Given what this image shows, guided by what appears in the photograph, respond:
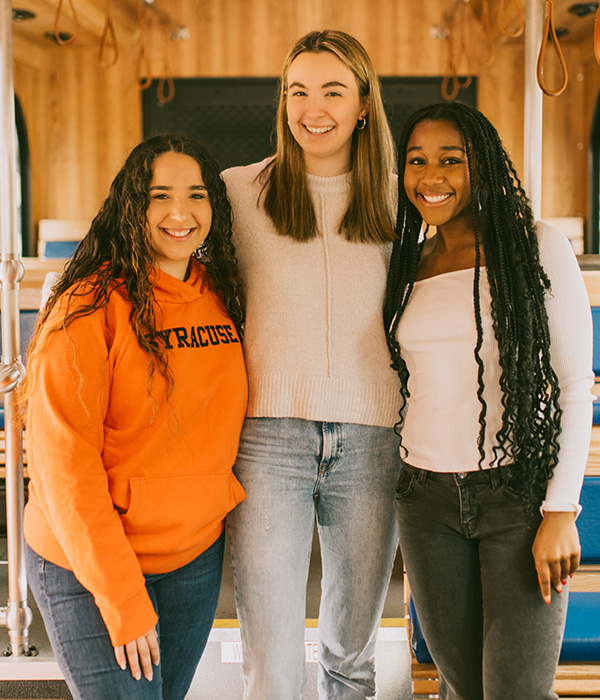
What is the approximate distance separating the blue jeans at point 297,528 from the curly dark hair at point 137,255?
28 cm

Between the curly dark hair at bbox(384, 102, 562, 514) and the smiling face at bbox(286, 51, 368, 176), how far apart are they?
Result: 0.25 m

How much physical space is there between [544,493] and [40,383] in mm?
899

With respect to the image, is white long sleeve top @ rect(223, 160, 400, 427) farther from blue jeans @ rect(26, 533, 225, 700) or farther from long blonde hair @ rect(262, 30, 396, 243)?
blue jeans @ rect(26, 533, 225, 700)

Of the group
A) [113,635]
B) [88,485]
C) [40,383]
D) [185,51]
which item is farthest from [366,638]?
[185,51]

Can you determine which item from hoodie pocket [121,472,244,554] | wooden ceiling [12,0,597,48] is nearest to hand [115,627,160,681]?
hoodie pocket [121,472,244,554]

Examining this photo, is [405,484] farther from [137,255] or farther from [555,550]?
[137,255]

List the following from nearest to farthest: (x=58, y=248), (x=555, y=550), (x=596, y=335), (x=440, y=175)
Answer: (x=555, y=550), (x=440, y=175), (x=596, y=335), (x=58, y=248)

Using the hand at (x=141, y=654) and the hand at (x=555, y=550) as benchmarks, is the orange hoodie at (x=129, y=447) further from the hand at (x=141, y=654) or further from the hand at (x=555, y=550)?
the hand at (x=555, y=550)

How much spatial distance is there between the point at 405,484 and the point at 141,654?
0.56 m

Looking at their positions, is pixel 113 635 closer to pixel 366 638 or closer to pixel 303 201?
pixel 366 638

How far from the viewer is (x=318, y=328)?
148cm

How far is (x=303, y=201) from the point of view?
151cm

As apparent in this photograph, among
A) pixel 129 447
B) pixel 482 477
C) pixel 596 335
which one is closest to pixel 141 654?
pixel 129 447

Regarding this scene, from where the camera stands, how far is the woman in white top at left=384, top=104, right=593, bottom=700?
1237mm
